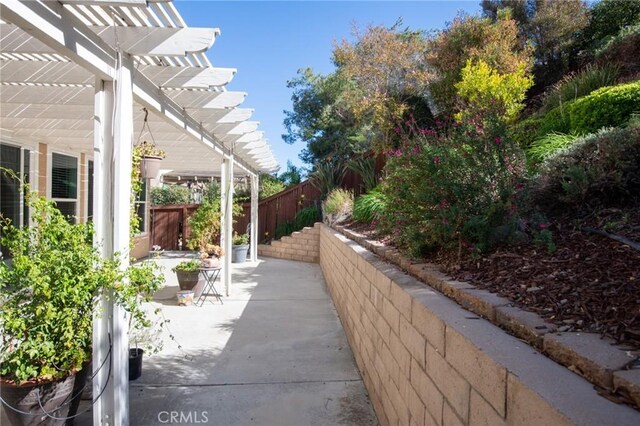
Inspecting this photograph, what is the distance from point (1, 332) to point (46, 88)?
3.10 m

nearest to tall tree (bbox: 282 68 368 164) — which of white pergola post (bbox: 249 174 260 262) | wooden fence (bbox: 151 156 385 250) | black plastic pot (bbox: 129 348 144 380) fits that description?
wooden fence (bbox: 151 156 385 250)

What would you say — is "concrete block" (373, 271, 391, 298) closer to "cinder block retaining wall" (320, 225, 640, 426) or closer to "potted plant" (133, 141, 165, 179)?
"cinder block retaining wall" (320, 225, 640, 426)

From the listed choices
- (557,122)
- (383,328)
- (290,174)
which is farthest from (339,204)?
(290,174)

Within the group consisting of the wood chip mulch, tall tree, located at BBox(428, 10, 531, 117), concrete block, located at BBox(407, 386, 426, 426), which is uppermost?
tall tree, located at BBox(428, 10, 531, 117)

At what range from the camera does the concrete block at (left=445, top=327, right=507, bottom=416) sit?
1.33m

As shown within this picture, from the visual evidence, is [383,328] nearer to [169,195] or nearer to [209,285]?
[209,285]

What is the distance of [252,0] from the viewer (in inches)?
234

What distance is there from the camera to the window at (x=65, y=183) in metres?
8.08

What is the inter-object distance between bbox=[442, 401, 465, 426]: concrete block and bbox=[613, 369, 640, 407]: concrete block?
618mm

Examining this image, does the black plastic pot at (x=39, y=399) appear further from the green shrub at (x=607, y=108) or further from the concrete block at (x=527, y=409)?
the green shrub at (x=607, y=108)

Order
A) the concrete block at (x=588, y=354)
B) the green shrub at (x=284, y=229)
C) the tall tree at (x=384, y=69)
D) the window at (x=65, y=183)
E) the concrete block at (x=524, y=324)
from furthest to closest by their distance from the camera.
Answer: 1. the green shrub at (x=284, y=229)
2. the tall tree at (x=384, y=69)
3. the window at (x=65, y=183)
4. the concrete block at (x=524, y=324)
5. the concrete block at (x=588, y=354)

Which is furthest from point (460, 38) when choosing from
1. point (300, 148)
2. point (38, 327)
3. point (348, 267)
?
point (300, 148)

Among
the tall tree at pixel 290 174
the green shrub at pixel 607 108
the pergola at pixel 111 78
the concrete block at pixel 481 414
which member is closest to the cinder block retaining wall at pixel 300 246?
the pergola at pixel 111 78

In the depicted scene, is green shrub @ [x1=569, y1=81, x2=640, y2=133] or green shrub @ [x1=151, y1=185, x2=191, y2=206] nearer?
green shrub @ [x1=569, y1=81, x2=640, y2=133]
